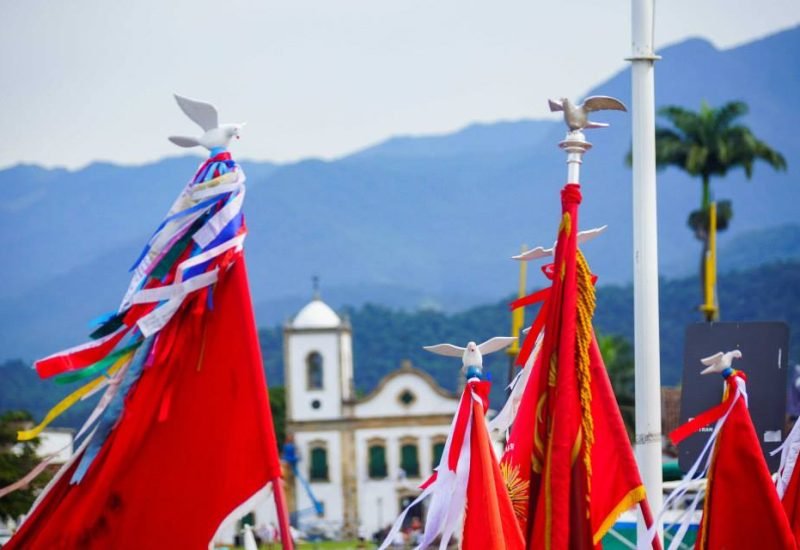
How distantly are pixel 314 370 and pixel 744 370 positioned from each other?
63.3m

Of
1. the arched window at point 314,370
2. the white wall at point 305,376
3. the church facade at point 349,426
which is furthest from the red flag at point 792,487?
the arched window at point 314,370

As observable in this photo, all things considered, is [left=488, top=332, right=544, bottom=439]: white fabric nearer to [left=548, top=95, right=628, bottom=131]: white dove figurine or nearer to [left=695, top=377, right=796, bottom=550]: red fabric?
[left=695, top=377, right=796, bottom=550]: red fabric

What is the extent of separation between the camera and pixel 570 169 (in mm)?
6672

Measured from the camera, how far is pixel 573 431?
6516 mm

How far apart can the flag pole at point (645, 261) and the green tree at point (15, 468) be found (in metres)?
20.2

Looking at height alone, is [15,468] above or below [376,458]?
above

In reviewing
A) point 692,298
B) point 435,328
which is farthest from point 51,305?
point 692,298

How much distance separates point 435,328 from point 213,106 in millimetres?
121990

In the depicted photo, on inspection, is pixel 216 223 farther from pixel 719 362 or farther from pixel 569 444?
pixel 719 362

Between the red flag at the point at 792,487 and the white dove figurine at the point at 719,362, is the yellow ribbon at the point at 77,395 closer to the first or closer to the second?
the white dove figurine at the point at 719,362

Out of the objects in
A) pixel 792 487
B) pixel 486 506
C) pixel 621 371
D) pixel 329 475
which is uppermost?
pixel 486 506

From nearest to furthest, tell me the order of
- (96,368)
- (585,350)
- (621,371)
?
(96,368) → (585,350) → (621,371)

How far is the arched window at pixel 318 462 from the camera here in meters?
71.3

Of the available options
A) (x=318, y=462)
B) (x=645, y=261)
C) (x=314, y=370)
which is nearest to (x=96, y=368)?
(x=645, y=261)
